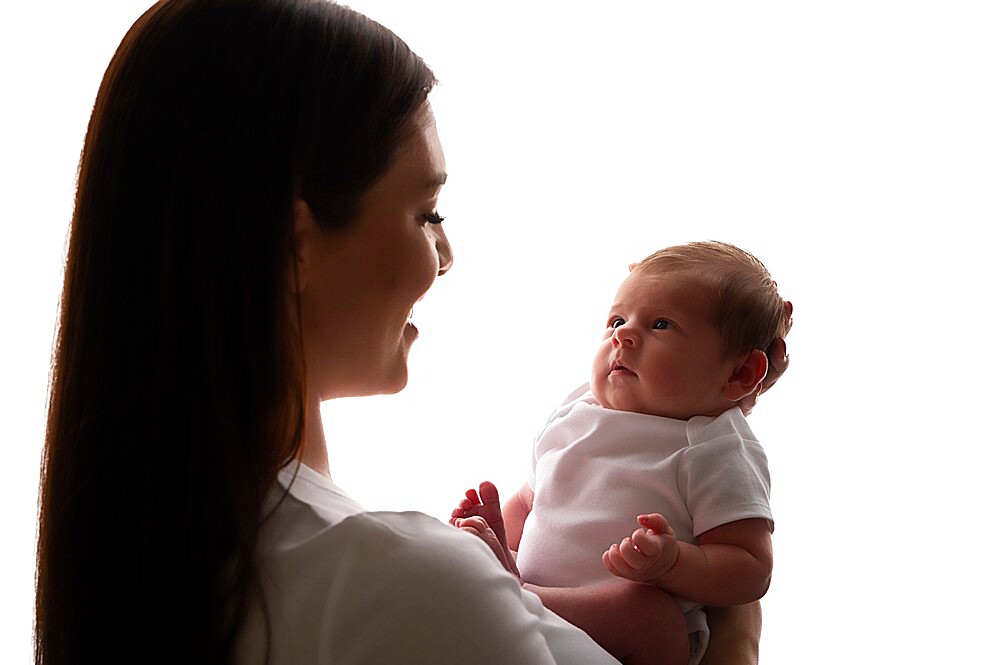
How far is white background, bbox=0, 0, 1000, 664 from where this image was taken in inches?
89.0

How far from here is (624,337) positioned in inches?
52.9

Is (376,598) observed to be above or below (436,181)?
below

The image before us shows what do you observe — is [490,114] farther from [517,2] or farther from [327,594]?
[327,594]

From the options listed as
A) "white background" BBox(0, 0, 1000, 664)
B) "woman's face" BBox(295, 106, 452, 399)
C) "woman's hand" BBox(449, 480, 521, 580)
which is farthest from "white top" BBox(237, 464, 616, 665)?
"white background" BBox(0, 0, 1000, 664)

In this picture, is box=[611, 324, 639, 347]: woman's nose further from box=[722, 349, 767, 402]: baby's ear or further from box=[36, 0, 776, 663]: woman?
box=[36, 0, 776, 663]: woman

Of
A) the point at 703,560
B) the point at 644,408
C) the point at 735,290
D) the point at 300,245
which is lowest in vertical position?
the point at 703,560

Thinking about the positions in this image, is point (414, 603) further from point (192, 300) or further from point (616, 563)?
point (616, 563)

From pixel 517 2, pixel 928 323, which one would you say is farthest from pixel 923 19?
pixel 517 2

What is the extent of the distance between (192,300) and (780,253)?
1.73 m

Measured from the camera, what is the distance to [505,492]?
253cm

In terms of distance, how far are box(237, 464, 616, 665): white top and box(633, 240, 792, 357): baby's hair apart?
58 centimetres

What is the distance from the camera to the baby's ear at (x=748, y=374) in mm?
1340

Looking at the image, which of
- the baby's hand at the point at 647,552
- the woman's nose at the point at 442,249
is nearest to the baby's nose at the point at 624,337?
the baby's hand at the point at 647,552

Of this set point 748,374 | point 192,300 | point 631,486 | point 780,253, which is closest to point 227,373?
point 192,300
